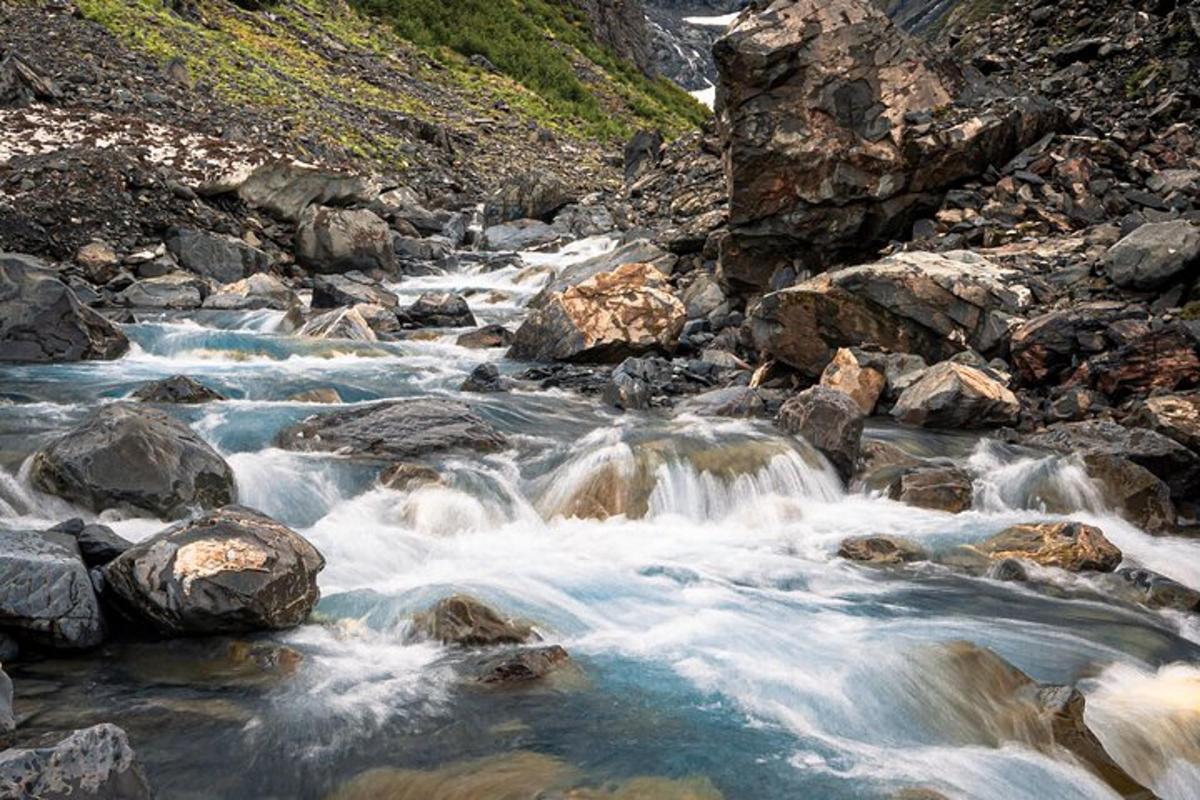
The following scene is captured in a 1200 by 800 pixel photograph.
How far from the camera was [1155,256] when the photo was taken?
10422 millimetres

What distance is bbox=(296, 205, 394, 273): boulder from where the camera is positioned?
18062mm

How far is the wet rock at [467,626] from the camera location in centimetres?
567

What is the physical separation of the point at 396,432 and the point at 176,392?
2625 mm

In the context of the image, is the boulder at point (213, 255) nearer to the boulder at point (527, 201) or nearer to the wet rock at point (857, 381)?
the boulder at point (527, 201)

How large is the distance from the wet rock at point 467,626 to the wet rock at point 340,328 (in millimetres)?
8604

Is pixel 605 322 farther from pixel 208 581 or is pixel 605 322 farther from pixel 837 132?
pixel 208 581

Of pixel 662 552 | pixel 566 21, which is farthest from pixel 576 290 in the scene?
pixel 566 21

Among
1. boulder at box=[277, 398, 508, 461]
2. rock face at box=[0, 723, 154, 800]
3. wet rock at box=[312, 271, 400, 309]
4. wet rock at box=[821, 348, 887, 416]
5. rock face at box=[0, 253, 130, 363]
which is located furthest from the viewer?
wet rock at box=[312, 271, 400, 309]

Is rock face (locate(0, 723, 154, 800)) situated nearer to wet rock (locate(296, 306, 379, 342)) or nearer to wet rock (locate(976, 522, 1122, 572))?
wet rock (locate(976, 522, 1122, 572))

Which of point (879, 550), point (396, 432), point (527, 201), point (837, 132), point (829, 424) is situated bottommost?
point (879, 550)

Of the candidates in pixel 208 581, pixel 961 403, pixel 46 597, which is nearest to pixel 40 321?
pixel 46 597

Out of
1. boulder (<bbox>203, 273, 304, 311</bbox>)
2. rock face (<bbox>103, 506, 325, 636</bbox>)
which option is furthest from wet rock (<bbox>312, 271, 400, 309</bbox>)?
rock face (<bbox>103, 506, 325, 636</bbox>)

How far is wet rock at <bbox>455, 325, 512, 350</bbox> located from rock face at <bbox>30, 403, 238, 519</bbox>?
7491 mm

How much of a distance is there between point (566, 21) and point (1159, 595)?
48661 mm
